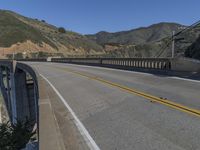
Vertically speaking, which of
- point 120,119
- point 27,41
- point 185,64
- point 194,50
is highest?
point 27,41

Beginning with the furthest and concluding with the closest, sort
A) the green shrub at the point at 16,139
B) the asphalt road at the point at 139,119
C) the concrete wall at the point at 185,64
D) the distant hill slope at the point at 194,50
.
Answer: the distant hill slope at the point at 194,50, the concrete wall at the point at 185,64, the green shrub at the point at 16,139, the asphalt road at the point at 139,119

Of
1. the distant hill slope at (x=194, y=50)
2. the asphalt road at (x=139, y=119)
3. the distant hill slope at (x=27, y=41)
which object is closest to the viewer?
the asphalt road at (x=139, y=119)

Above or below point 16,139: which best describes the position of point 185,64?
above

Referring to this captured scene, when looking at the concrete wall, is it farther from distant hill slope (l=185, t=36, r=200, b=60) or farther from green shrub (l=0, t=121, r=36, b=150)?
distant hill slope (l=185, t=36, r=200, b=60)

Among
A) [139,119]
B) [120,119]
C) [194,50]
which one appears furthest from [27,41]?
[139,119]

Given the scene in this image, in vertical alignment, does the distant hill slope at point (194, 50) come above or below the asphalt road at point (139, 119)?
above

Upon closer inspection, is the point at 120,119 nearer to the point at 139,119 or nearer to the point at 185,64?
the point at 139,119

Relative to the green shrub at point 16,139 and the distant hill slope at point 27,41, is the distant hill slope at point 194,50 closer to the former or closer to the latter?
the green shrub at point 16,139

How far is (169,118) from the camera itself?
8.52 metres

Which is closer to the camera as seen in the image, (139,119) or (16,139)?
(139,119)

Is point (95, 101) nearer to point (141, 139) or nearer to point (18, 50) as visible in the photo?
point (141, 139)

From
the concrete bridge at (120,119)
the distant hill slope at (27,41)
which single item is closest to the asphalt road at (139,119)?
the concrete bridge at (120,119)

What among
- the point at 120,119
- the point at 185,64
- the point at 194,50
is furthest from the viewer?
the point at 194,50

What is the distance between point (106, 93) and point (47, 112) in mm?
5253
